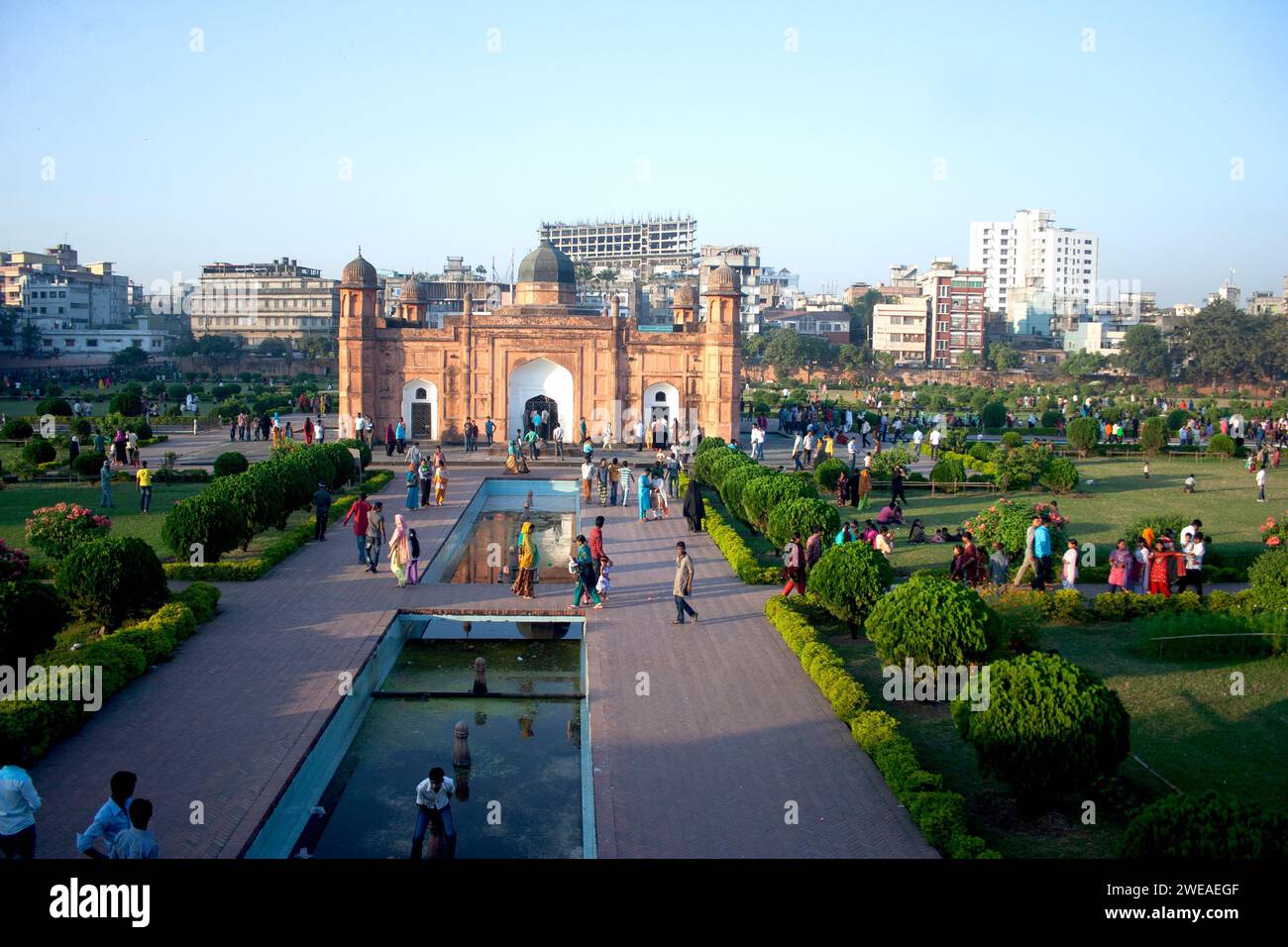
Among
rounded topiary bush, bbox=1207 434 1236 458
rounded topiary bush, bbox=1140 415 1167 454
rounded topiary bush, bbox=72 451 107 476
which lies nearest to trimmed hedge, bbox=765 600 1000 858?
rounded topiary bush, bbox=72 451 107 476

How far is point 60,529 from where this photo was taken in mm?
16188

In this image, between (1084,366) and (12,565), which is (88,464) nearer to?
(12,565)

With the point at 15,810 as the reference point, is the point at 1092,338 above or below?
above

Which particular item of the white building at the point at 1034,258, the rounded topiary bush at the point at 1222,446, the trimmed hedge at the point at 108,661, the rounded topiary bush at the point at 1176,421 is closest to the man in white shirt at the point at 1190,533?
the trimmed hedge at the point at 108,661

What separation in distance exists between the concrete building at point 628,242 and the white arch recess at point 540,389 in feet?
271

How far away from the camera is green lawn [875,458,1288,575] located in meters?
19.3

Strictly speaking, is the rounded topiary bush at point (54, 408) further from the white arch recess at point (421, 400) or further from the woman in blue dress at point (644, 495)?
the woman in blue dress at point (644, 495)

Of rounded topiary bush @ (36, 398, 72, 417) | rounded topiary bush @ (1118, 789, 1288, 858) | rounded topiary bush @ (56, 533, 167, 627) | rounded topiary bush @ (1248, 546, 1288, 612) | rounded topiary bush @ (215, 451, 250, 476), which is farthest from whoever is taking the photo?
rounded topiary bush @ (36, 398, 72, 417)

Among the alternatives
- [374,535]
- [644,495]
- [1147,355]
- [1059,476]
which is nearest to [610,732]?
[374,535]

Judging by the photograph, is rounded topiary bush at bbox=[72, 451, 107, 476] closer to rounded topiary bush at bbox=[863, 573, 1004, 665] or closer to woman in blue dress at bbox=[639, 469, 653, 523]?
woman in blue dress at bbox=[639, 469, 653, 523]

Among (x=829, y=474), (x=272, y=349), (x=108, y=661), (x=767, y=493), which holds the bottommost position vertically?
(x=108, y=661)

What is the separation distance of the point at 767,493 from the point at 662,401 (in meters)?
16.5

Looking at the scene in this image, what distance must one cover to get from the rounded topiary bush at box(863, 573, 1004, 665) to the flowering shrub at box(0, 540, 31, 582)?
1002 cm

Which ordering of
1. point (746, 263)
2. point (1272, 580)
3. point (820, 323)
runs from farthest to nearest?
point (746, 263)
point (820, 323)
point (1272, 580)
